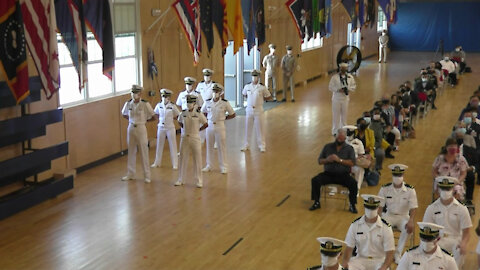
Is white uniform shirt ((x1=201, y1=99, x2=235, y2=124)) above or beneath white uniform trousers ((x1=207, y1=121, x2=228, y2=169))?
above

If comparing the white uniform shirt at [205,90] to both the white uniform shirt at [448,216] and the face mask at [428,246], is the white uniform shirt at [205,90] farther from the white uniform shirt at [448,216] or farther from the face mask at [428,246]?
the face mask at [428,246]

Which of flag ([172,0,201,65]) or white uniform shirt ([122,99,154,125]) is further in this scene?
flag ([172,0,201,65])

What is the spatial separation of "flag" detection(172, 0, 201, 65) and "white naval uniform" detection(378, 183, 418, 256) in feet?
22.7

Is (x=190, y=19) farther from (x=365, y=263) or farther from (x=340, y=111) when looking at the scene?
(x=365, y=263)

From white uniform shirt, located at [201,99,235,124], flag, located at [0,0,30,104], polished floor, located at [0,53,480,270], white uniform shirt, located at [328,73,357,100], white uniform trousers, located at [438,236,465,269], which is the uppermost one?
flag, located at [0,0,30,104]

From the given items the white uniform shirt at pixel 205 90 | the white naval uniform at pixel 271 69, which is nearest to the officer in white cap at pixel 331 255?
the white uniform shirt at pixel 205 90

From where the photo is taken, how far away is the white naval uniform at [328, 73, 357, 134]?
Answer: 18.2 metres

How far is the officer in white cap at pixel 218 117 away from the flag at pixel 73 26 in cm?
344

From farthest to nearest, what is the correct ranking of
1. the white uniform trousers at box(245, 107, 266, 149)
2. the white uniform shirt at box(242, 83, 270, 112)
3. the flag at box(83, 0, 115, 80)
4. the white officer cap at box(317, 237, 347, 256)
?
the white uniform trousers at box(245, 107, 266, 149) → the white uniform shirt at box(242, 83, 270, 112) → the flag at box(83, 0, 115, 80) → the white officer cap at box(317, 237, 347, 256)

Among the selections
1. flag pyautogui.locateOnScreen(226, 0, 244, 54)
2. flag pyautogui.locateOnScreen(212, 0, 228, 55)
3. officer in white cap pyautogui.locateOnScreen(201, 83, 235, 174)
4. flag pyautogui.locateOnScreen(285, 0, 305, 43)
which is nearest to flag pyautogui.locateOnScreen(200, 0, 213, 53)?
flag pyautogui.locateOnScreen(212, 0, 228, 55)

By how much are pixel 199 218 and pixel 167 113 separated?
13.1ft

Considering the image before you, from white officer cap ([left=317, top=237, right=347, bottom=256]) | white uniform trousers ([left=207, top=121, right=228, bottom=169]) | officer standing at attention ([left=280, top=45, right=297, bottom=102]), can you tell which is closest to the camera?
white officer cap ([left=317, top=237, right=347, bottom=256])

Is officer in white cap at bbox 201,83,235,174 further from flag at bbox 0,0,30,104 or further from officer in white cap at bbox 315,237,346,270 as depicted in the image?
officer in white cap at bbox 315,237,346,270

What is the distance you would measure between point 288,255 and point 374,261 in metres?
2.23
